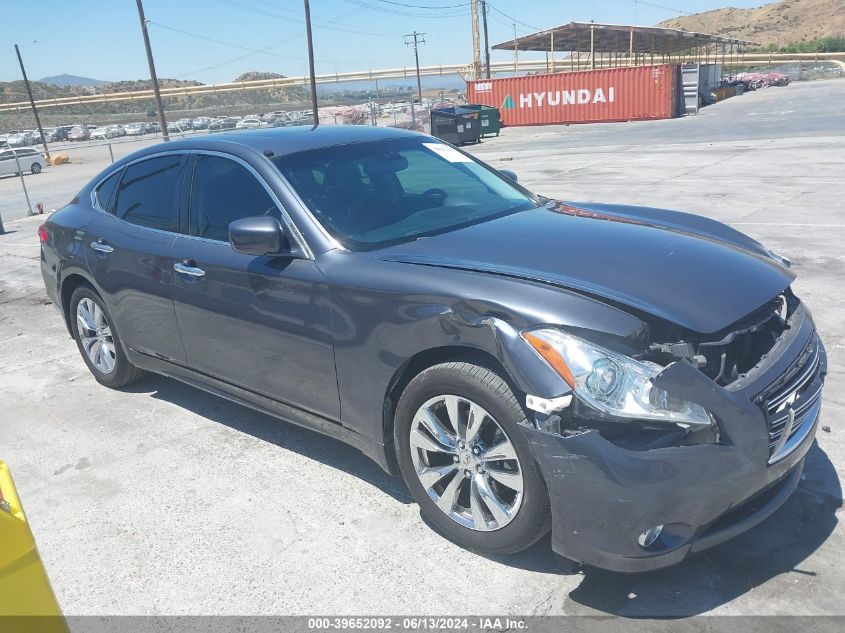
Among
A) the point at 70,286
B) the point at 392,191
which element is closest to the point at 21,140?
the point at 70,286

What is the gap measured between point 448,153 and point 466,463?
2.19 m

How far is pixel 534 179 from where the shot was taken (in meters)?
15.2

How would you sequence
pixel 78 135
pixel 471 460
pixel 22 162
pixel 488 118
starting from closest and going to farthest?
1. pixel 471 460
2. pixel 488 118
3. pixel 22 162
4. pixel 78 135

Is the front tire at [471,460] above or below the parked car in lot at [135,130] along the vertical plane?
above

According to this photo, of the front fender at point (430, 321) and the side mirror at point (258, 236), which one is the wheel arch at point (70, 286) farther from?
the front fender at point (430, 321)

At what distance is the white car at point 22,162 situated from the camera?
3434 centimetres

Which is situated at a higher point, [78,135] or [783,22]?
[783,22]

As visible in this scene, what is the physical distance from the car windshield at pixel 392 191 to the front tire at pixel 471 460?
0.87 meters

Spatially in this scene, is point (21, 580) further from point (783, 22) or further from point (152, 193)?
point (783, 22)

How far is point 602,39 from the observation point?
54312 mm

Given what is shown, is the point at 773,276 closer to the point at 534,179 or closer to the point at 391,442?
the point at 391,442

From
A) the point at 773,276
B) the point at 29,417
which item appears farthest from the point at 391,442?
the point at 29,417

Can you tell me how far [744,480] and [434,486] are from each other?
1221 mm

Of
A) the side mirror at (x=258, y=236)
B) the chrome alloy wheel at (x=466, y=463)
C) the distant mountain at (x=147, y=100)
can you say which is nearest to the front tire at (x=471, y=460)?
the chrome alloy wheel at (x=466, y=463)
